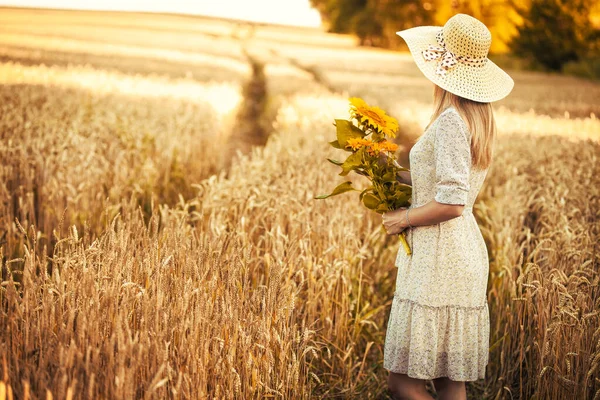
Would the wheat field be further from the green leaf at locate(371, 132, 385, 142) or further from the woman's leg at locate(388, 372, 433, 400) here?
the green leaf at locate(371, 132, 385, 142)

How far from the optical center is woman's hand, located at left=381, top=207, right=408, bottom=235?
2590 mm

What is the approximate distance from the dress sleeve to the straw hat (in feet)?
0.48

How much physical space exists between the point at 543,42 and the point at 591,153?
2792 centimetres

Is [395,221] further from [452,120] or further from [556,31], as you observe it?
[556,31]

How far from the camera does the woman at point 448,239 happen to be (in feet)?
7.97

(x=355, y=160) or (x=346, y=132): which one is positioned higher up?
(x=346, y=132)

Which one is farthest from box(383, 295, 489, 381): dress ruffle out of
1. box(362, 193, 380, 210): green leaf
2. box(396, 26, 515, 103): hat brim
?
box(396, 26, 515, 103): hat brim

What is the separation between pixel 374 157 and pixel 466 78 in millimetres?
520

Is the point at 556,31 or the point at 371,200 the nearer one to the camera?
the point at 371,200

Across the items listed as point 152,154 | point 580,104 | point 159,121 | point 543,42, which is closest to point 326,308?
point 152,154

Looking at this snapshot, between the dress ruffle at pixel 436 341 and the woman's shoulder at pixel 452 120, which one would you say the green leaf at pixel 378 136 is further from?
the dress ruffle at pixel 436 341

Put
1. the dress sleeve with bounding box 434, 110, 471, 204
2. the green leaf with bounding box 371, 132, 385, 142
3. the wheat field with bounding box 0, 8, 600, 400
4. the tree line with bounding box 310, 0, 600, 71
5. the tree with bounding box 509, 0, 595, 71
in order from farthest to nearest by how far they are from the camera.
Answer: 1. the tree line with bounding box 310, 0, 600, 71
2. the tree with bounding box 509, 0, 595, 71
3. the green leaf with bounding box 371, 132, 385, 142
4. the dress sleeve with bounding box 434, 110, 471, 204
5. the wheat field with bounding box 0, 8, 600, 400

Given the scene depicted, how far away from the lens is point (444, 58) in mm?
2545

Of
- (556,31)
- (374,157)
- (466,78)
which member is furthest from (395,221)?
(556,31)
